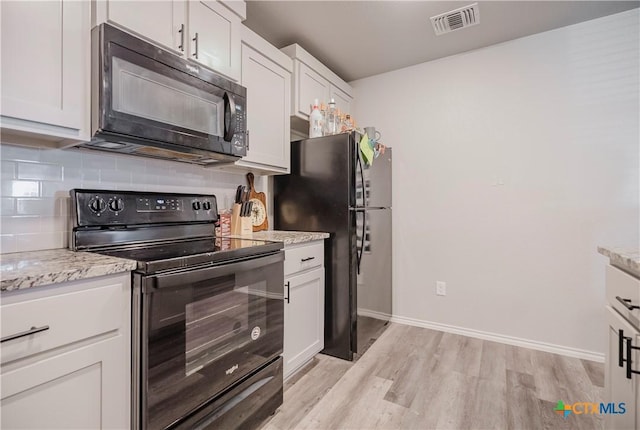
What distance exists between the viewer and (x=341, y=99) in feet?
9.84

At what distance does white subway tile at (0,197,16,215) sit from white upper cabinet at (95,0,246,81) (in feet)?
2.57

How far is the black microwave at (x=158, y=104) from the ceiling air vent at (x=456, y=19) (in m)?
1.49

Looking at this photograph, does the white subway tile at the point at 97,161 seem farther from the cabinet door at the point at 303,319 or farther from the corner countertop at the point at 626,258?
the corner countertop at the point at 626,258

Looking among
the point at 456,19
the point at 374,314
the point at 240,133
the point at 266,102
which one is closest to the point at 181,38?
the point at 240,133

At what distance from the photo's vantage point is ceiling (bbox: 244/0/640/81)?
81.0 inches

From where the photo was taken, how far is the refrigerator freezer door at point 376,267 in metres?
2.36

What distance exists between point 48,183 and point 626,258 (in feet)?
7.12

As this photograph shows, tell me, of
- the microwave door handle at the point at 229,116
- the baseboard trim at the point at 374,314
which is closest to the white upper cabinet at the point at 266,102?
the microwave door handle at the point at 229,116

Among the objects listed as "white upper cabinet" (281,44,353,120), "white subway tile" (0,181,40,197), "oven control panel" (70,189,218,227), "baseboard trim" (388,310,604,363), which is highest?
"white upper cabinet" (281,44,353,120)

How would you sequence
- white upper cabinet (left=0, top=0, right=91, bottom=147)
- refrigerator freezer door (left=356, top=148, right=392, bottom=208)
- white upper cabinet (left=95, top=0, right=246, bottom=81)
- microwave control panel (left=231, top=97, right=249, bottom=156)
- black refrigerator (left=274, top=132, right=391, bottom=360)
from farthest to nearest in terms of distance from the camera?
refrigerator freezer door (left=356, top=148, right=392, bottom=208) < black refrigerator (left=274, top=132, right=391, bottom=360) < microwave control panel (left=231, top=97, right=249, bottom=156) < white upper cabinet (left=95, top=0, right=246, bottom=81) < white upper cabinet (left=0, top=0, right=91, bottom=147)

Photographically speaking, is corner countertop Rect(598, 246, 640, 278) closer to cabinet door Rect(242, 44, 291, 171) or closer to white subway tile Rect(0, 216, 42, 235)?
cabinet door Rect(242, 44, 291, 171)

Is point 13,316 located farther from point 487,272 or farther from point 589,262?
point 589,262

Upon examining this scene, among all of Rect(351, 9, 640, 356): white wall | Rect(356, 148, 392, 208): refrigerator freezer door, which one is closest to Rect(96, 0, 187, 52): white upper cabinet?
A: Rect(356, 148, 392, 208): refrigerator freezer door

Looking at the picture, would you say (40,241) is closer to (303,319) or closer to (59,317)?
(59,317)
